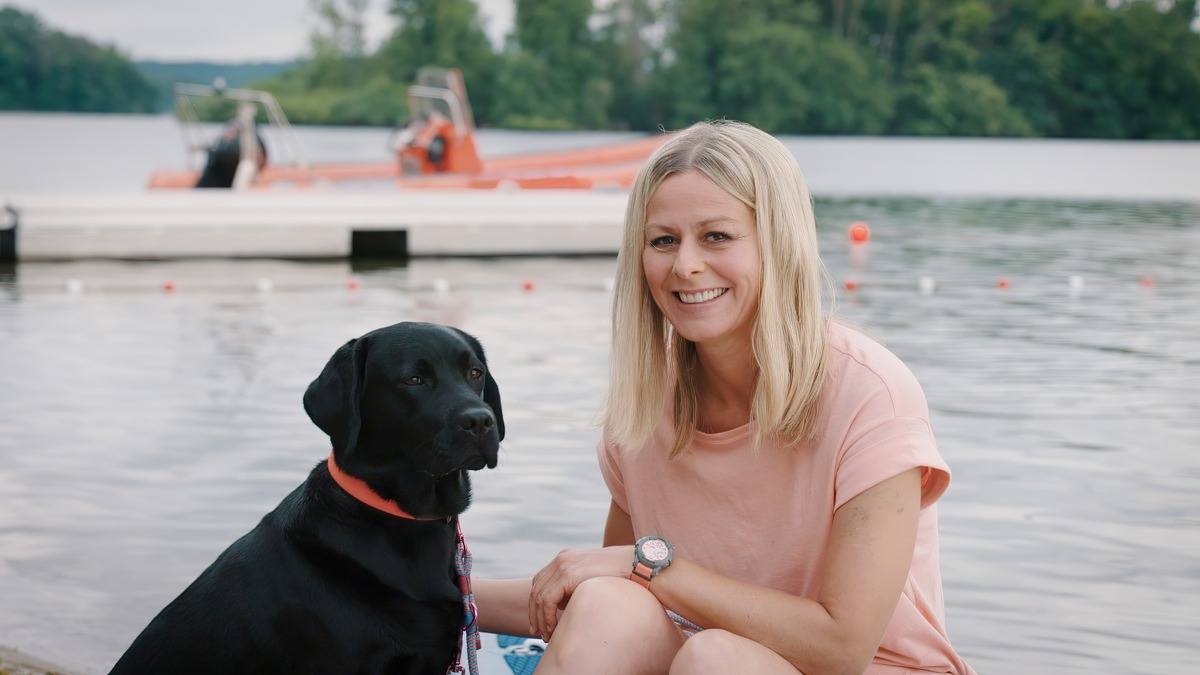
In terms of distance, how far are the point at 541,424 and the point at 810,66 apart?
67.1 meters

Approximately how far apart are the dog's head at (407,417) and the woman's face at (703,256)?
51 centimetres

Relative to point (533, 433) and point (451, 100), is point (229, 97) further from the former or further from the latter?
point (533, 433)

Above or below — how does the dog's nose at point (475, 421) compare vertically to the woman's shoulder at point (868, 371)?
below

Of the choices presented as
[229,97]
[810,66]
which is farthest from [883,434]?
[810,66]

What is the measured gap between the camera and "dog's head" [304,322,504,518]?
2674 millimetres

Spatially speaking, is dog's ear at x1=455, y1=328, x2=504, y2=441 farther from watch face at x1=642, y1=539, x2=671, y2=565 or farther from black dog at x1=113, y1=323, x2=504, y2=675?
watch face at x1=642, y1=539, x2=671, y2=565

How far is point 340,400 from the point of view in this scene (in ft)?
8.79

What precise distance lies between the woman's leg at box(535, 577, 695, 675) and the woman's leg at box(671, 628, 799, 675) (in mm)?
93

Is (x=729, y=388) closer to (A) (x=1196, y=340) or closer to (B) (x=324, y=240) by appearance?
(A) (x=1196, y=340)

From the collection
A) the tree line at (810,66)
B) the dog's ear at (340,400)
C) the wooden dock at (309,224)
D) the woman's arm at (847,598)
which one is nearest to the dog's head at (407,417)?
the dog's ear at (340,400)

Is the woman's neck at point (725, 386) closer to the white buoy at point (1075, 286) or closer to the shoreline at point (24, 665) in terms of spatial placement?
the shoreline at point (24, 665)

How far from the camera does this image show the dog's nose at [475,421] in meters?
2.71

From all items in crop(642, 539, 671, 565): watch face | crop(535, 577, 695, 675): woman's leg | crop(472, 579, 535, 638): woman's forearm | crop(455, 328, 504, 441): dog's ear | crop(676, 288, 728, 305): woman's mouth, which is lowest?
crop(472, 579, 535, 638): woman's forearm

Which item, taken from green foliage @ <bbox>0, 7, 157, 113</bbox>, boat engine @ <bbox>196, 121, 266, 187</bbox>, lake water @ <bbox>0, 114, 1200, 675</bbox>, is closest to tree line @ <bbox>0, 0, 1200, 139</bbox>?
green foliage @ <bbox>0, 7, 157, 113</bbox>
